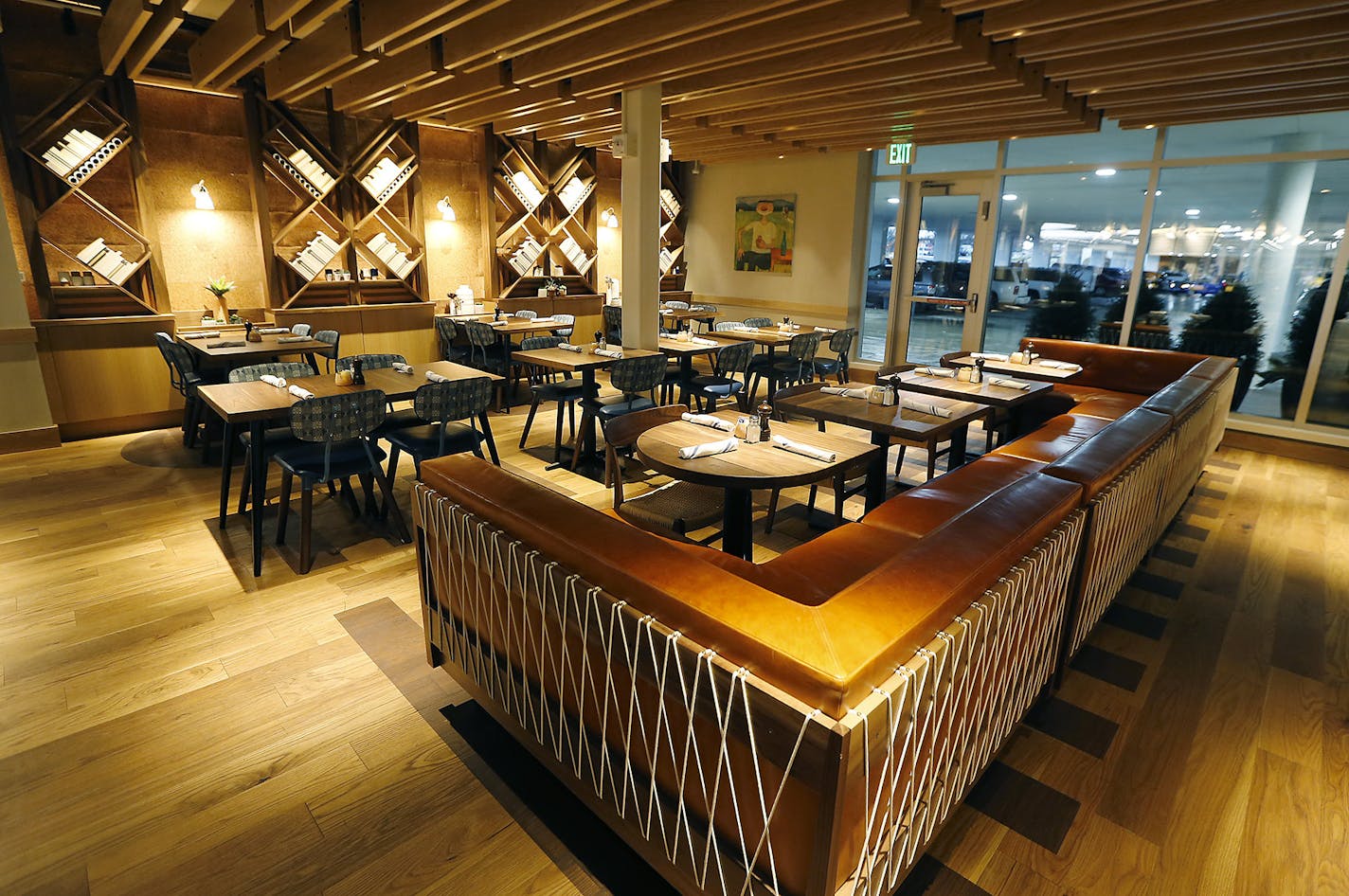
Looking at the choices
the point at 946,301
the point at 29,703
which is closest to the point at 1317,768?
the point at 29,703

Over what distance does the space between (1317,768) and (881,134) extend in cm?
650

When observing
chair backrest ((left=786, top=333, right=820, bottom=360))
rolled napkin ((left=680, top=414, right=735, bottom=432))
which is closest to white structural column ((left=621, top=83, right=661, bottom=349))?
chair backrest ((left=786, top=333, right=820, bottom=360))

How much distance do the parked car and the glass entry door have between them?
4.8 inches

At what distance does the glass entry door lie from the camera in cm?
795

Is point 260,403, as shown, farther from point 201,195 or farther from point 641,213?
point 201,195

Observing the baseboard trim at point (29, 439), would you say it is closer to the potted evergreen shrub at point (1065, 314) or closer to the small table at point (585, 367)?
the small table at point (585, 367)

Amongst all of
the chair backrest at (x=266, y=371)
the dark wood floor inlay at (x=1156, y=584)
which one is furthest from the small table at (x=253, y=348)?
the dark wood floor inlay at (x=1156, y=584)

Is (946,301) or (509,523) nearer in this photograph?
(509,523)

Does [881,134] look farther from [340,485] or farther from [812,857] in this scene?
[812,857]

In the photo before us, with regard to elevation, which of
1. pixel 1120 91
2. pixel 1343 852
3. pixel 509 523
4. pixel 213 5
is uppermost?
pixel 213 5

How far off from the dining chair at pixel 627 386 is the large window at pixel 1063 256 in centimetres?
506

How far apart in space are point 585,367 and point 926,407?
7.85ft

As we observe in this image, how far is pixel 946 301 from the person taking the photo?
8312 millimetres

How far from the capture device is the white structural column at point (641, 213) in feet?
17.7
